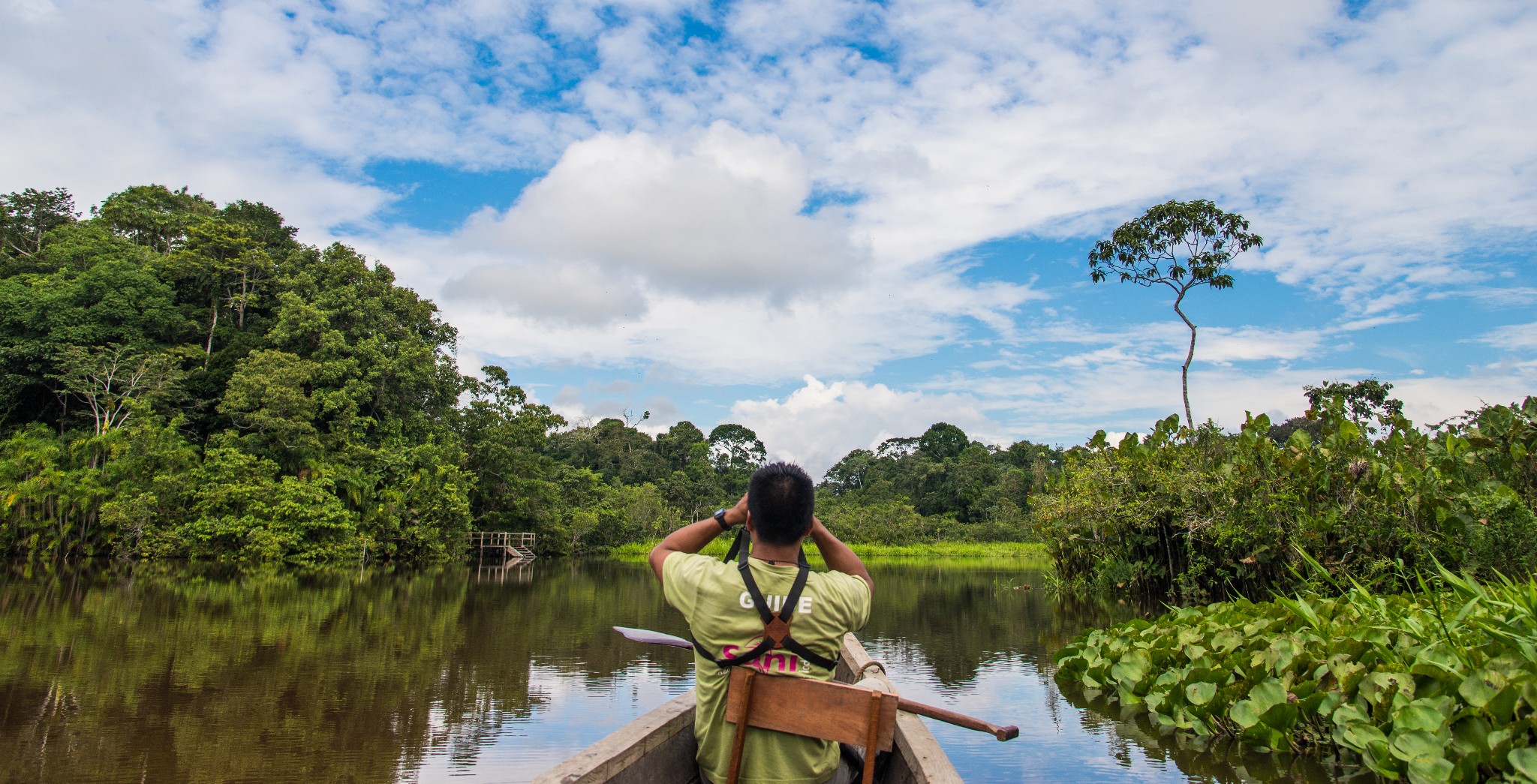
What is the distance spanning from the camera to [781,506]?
2256 mm

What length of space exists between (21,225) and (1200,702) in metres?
43.2

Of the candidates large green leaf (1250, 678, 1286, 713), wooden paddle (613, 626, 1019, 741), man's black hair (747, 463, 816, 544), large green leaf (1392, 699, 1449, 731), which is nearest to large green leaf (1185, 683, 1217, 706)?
large green leaf (1250, 678, 1286, 713)

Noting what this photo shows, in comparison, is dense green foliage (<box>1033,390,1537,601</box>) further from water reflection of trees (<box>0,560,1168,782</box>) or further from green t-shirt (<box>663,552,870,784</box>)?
green t-shirt (<box>663,552,870,784</box>)

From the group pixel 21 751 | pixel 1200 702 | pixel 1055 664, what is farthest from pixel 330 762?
pixel 1055 664

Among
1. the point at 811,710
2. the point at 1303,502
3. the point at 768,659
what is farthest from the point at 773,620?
the point at 1303,502

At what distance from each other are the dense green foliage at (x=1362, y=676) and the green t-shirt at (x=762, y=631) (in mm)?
2346

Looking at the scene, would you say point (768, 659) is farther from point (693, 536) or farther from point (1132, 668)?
point (1132, 668)

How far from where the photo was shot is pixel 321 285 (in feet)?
82.2

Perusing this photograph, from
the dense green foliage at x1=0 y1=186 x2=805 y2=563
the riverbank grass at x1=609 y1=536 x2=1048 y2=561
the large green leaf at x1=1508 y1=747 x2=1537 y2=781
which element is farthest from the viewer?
the riverbank grass at x1=609 y1=536 x2=1048 y2=561

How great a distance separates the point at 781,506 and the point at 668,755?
4.01 feet

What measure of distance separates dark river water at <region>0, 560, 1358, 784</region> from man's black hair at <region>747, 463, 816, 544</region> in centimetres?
290

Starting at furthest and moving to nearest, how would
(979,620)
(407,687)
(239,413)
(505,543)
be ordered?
1. (505,543)
2. (239,413)
3. (979,620)
4. (407,687)

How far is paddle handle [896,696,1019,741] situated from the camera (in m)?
1.96

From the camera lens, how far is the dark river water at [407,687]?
4562mm
